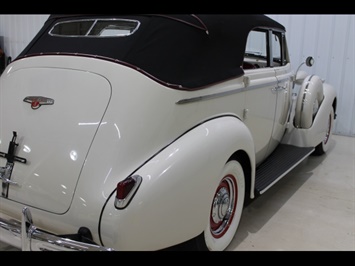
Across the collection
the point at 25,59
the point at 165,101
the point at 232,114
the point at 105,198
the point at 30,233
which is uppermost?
the point at 25,59

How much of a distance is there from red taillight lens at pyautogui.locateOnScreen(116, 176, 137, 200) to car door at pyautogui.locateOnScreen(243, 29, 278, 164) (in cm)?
141

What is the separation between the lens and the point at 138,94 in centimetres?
212

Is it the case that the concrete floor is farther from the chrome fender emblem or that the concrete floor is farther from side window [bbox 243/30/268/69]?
side window [bbox 243/30/268/69]

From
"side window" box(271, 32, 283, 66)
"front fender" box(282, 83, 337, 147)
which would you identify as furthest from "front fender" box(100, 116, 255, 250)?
"front fender" box(282, 83, 337, 147)

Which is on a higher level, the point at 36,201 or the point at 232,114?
the point at 232,114

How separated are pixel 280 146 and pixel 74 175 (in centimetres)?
278

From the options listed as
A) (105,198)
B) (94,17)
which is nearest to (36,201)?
(105,198)

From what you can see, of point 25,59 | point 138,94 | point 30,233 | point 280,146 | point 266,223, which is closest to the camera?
point 30,233

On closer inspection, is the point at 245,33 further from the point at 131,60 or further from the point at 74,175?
the point at 74,175

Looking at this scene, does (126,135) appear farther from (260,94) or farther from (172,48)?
(260,94)

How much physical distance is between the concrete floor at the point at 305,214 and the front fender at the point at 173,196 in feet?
2.62

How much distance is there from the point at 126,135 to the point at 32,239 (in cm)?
73

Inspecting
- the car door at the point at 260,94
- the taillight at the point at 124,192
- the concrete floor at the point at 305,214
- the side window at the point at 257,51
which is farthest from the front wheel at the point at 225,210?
the side window at the point at 257,51

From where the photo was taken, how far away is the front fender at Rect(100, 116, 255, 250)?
1848 mm
